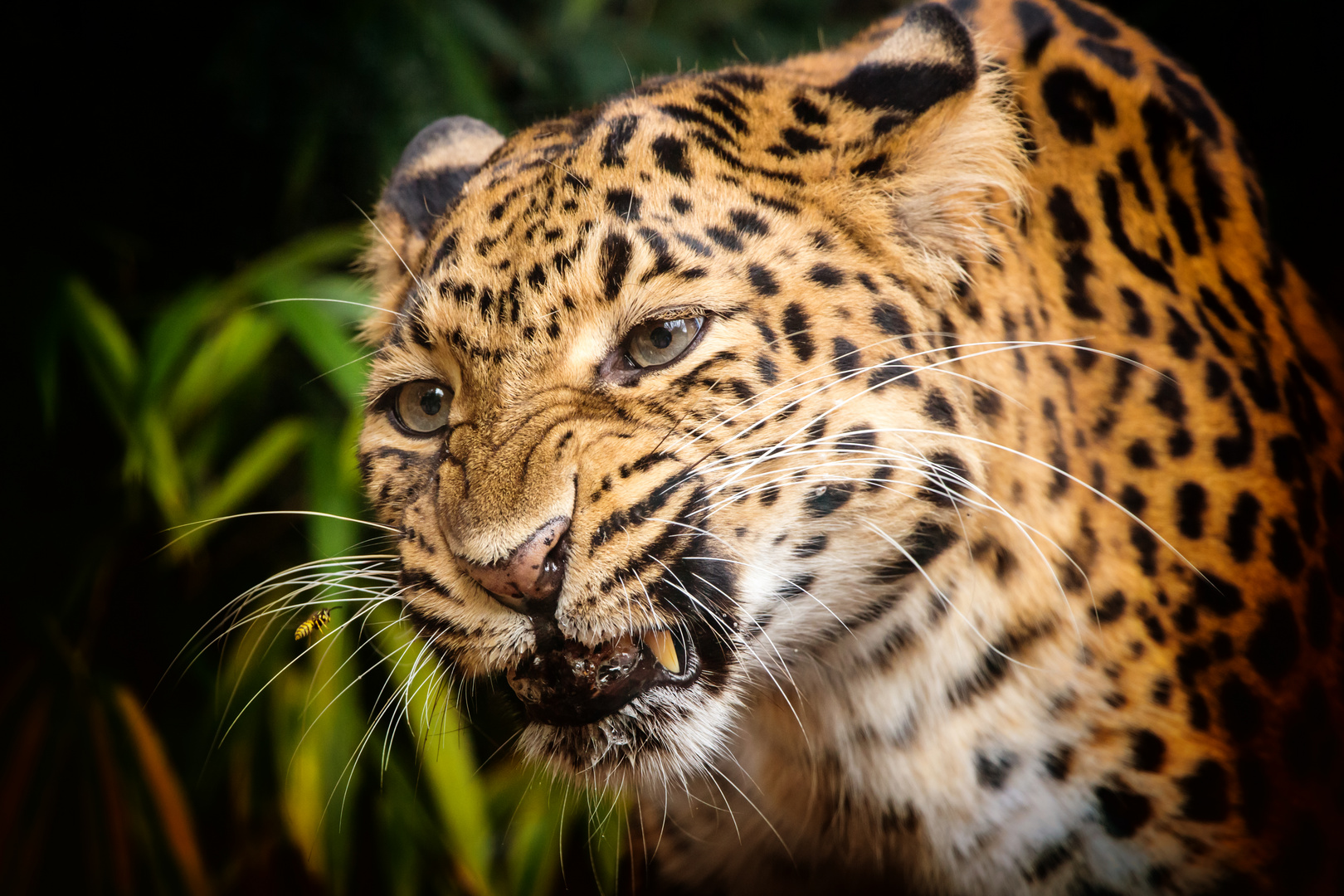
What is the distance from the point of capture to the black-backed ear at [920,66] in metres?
1.33

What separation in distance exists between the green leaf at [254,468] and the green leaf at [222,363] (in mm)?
159

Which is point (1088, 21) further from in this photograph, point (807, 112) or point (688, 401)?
point (688, 401)

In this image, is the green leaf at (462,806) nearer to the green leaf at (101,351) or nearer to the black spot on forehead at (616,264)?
the green leaf at (101,351)

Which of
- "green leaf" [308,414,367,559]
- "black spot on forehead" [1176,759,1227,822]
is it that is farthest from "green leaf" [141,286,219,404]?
"black spot on forehead" [1176,759,1227,822]

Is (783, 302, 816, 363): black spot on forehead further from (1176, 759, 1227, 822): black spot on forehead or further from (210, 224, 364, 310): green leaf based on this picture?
(210, 224, 364, 310): green leaf

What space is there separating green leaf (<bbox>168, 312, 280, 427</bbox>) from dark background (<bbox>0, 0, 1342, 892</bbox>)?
16 centimetres

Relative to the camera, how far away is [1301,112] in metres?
1.91

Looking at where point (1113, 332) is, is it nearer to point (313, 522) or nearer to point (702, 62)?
point (313, 522)

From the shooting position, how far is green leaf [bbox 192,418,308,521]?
8.12 ft

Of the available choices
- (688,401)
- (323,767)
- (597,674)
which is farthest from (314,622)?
(323,767)

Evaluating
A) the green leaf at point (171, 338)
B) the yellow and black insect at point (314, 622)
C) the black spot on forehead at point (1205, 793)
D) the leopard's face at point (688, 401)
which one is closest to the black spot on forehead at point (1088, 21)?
the leopard's face at point (688, 401)

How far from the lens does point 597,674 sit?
1260mm

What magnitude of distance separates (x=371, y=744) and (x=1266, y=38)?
2.29 m

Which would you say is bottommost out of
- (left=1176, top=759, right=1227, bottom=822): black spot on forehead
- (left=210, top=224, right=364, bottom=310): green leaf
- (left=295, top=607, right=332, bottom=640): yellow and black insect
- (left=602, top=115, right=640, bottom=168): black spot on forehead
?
(left=1176, top=759, right=1227, bottom=822): black spot on forehead
